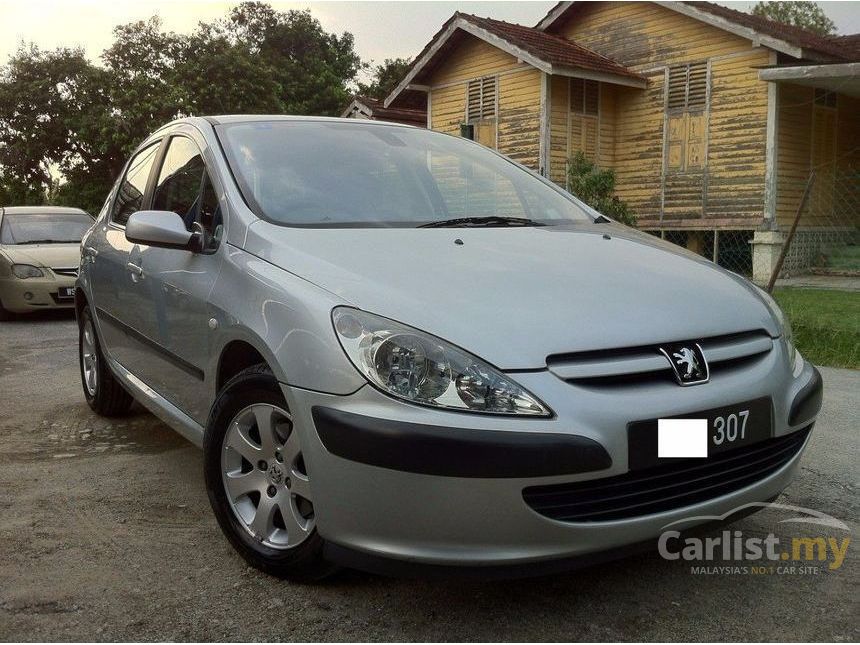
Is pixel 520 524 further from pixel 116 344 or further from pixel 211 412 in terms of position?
pixel 116 344

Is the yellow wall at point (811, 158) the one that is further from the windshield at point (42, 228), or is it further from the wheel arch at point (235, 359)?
the wheel arch at point (235, 359)

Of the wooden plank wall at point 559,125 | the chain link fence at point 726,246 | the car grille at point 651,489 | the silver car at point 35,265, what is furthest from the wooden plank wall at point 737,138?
the car grille at point 651,489

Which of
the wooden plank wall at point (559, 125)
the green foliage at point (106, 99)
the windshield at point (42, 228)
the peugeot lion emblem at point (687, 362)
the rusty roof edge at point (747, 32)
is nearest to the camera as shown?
the peugeot lion emblem at point (687, 362)

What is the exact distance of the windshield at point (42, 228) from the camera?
35.6 ft

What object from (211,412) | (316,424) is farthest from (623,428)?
(211,412)

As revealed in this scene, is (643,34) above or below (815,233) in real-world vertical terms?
above

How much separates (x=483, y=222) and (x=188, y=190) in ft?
4.16

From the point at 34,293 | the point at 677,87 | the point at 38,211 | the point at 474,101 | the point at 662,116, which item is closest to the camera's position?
the point at 34,293

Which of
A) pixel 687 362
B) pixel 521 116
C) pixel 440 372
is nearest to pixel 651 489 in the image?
pixel 687 362

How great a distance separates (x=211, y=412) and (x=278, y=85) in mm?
34397

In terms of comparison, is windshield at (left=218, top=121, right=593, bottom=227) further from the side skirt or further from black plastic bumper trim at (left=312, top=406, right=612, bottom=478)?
black plastic bumper trim at (left=312, top=406, right=612, bottom=478)

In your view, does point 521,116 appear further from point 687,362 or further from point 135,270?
point 687,362

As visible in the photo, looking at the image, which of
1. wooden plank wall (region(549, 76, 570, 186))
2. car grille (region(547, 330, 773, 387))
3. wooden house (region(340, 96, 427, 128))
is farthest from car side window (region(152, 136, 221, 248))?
wooden house (region(340, 96, 427, 128))

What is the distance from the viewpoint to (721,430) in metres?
2.31
